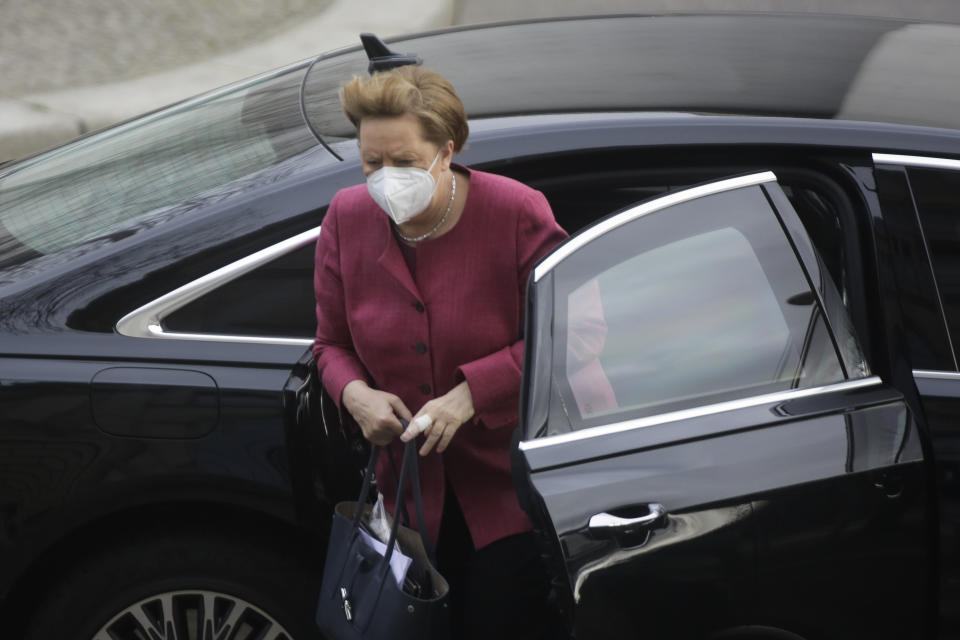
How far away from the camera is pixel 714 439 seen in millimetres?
2096

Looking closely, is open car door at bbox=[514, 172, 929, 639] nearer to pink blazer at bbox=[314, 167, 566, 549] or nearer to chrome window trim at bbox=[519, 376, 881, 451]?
chrome window trim at bbox=[519, 376, 881, 451]

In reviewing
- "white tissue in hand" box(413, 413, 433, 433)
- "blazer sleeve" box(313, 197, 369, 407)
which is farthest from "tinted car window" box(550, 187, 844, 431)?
"blazer sleeve" box(313, 197, 369, 407)

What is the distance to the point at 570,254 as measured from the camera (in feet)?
6.70

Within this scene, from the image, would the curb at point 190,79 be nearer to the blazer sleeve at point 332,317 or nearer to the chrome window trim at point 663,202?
the blazer sleeve at point 332,317

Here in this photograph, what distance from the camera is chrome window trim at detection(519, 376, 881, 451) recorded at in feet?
6.90

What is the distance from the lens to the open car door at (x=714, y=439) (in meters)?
2.02

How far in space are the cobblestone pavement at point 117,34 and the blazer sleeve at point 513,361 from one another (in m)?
7.16

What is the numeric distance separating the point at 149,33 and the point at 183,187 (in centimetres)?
730

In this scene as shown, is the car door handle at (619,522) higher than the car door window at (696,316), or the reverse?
the car door window at (696,316)

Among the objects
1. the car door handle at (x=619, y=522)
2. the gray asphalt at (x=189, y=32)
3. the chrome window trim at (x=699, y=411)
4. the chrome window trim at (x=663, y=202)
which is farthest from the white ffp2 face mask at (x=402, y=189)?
the gray asphalt at (x=189, y=32)

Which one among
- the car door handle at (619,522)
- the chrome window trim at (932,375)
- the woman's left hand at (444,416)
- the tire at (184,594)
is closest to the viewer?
the car door handle at (619,522)

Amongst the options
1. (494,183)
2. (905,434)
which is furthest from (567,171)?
(905,434)

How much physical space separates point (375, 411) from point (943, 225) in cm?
116

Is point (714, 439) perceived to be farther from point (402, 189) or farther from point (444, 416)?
point (402, 189)
